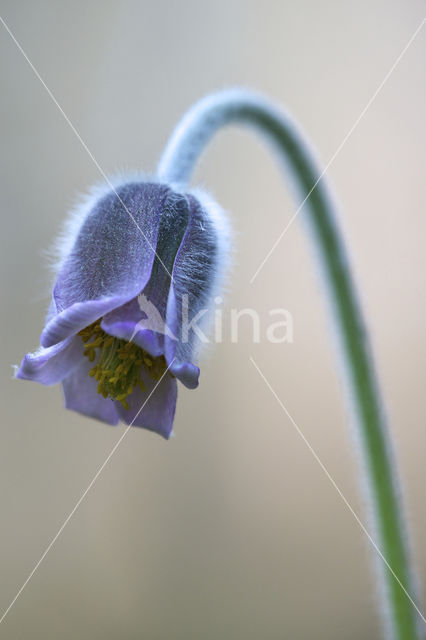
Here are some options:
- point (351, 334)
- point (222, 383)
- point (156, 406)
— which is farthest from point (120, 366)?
point (222, 383)

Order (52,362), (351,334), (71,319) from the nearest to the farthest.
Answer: (71,319) → (52,362) → (351,334)

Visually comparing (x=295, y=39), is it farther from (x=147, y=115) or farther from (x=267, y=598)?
(x=267, y=598)

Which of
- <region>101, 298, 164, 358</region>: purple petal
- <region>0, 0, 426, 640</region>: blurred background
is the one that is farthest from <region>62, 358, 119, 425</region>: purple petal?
<region>0, 0, 426, 640</region>: blurred background

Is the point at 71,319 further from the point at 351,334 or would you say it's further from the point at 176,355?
the point at 351,334

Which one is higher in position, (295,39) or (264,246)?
(295,39)

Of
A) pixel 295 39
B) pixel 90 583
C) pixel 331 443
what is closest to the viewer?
pixel 90 583

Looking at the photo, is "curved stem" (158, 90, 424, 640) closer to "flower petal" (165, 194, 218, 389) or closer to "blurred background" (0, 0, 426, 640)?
"flower petal" (165, 194, 218, 389)

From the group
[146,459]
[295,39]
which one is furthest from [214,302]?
[295,39]
